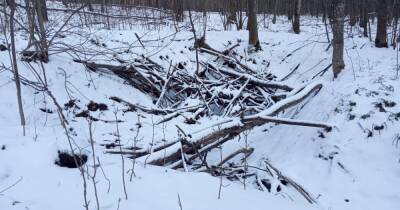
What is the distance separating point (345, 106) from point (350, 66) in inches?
96.5

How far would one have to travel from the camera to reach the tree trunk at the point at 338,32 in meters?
6.89

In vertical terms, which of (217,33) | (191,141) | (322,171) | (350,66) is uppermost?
(217,33)

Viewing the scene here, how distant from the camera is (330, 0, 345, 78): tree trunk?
22.6 ft

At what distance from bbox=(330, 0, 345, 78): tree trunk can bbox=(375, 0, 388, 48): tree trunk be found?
1886 millimetres

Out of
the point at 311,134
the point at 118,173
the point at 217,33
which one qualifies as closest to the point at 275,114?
the point at 311,134

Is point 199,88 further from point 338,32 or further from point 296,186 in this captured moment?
point 296,186

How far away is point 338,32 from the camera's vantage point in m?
7.10

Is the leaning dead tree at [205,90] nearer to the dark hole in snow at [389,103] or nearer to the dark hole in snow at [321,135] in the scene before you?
the dark hole in snow at [321,135]

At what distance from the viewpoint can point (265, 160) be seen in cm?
516

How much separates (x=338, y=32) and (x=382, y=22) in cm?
223

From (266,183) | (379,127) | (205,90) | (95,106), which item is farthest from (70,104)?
(379,127)

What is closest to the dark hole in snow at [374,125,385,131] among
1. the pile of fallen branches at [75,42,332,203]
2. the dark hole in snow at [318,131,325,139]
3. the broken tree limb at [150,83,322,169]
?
the dark hole in snow at [318,131,325,139]

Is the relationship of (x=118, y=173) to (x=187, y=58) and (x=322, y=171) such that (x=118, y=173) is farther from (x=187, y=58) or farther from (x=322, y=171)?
(x=187, y=58)

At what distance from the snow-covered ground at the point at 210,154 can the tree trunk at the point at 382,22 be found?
240 mm
